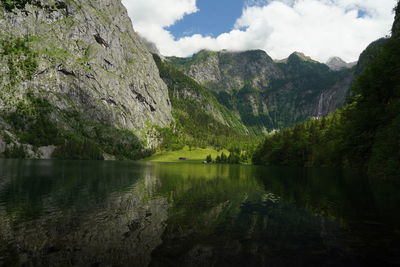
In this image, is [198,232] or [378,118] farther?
[378,118]

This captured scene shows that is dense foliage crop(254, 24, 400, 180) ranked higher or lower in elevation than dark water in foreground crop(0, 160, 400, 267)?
higher

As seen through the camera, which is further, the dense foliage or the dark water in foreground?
the dense foliage

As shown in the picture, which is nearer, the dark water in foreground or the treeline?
the dark water in foreground

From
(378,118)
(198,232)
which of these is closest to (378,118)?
(378,118)

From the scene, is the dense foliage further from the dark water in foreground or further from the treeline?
the dark water in foreground

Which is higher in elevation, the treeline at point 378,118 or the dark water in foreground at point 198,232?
the treeline at point 378,118

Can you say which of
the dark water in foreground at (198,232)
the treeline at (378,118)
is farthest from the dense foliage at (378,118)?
the dark water in foreground at (198,232)

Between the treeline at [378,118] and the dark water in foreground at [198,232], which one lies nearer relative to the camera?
the dark water in foreground at [198,232]

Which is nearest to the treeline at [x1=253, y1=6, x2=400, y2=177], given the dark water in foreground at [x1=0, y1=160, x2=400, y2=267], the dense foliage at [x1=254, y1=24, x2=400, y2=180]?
the dense foliage at [x1=254, y1=24, x2=400, y2=180]

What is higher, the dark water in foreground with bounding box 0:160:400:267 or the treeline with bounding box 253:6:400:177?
the treeline with bounding box 253:6:400:177

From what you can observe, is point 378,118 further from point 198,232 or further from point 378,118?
point 198,232

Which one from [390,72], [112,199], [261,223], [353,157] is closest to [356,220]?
[261,223]

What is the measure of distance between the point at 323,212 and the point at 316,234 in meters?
8.97

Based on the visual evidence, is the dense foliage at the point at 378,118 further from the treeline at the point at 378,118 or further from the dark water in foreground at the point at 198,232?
the dark water in foreground at the point at 198,232
